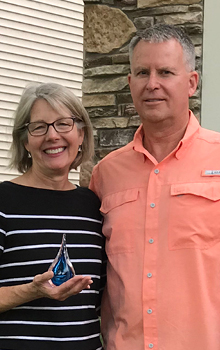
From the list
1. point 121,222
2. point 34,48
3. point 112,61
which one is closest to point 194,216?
point 121,222

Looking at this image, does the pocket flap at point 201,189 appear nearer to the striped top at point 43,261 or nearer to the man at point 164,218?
the man at point 164,218

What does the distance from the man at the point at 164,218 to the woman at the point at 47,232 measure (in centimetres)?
11

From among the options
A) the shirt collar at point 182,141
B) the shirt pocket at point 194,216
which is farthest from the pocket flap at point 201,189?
the shirt collar at point 182,141

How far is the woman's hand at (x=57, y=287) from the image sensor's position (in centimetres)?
189

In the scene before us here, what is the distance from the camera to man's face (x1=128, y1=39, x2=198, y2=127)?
7.46 ft

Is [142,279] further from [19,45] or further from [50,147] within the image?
[19,45]

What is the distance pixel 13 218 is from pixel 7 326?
0.37 meters

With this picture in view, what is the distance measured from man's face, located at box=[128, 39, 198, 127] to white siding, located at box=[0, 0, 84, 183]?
3095 mm

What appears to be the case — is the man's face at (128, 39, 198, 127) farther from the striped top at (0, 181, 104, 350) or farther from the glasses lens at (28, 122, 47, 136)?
the striped top at (0, 181, 104, 350)

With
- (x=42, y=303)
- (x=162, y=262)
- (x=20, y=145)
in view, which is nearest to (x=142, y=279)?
(x=162, y=262)

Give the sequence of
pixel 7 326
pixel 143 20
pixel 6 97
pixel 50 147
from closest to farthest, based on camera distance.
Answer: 1. pixel 7 326
2. pixel 50 147
3. pixel 143 20
4. pixel 6 97

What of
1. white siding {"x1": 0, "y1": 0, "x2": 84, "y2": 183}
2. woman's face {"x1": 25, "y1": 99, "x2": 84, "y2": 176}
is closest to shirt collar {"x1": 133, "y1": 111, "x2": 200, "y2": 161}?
woman's face {"x1": 25, "y1": 99, "x2": 84, "y2": 176}

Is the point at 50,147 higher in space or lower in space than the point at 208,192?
higher

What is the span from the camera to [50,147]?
7.48 feet
